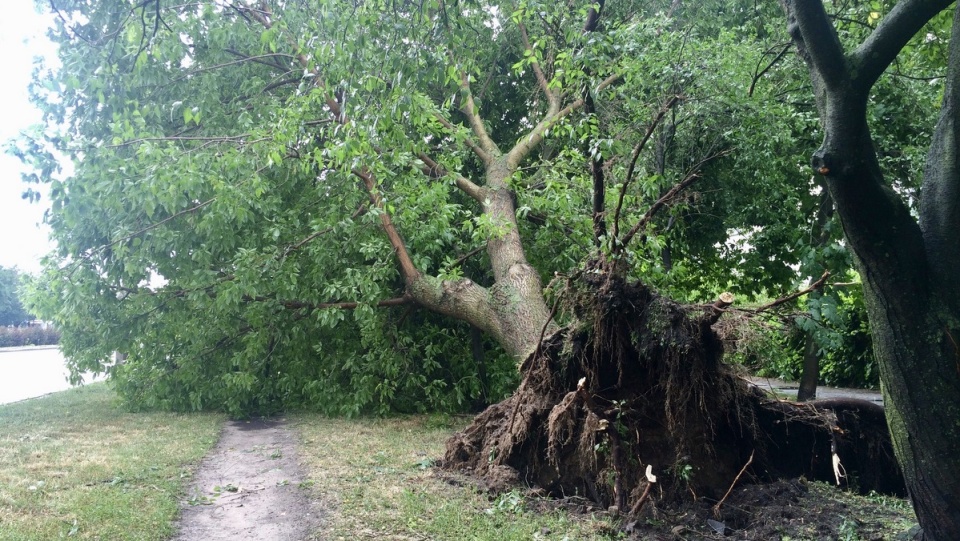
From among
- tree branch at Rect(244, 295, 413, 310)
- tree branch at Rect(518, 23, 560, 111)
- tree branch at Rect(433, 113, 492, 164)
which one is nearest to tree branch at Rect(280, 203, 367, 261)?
tree branch at Rect(244, 295, 413, 310)

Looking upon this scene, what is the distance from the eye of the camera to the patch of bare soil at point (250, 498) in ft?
17.7

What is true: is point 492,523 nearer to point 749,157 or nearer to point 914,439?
point 914,439

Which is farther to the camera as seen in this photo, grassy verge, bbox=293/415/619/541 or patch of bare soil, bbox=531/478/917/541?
grassy verge, bbox=293/415/619/541

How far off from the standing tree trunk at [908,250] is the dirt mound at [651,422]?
129 centimetres

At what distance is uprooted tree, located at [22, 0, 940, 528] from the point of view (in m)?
6.08

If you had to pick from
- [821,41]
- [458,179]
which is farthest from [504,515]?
[458,179]

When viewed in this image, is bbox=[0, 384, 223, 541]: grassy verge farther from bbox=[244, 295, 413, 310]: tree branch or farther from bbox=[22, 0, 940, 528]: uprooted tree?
bbox=[244, 295, 413, 310]: tree branch

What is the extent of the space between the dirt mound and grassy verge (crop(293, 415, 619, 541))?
0.38 metres

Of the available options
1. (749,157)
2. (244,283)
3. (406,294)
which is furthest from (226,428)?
(749,157)

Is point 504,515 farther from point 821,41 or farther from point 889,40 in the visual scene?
point 889,40

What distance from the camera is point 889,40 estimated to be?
413cm

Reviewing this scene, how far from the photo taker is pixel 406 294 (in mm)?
11180

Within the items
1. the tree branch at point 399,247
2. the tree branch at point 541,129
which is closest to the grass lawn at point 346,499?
the tree branch at point 399,247

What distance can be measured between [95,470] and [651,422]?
552 cm
